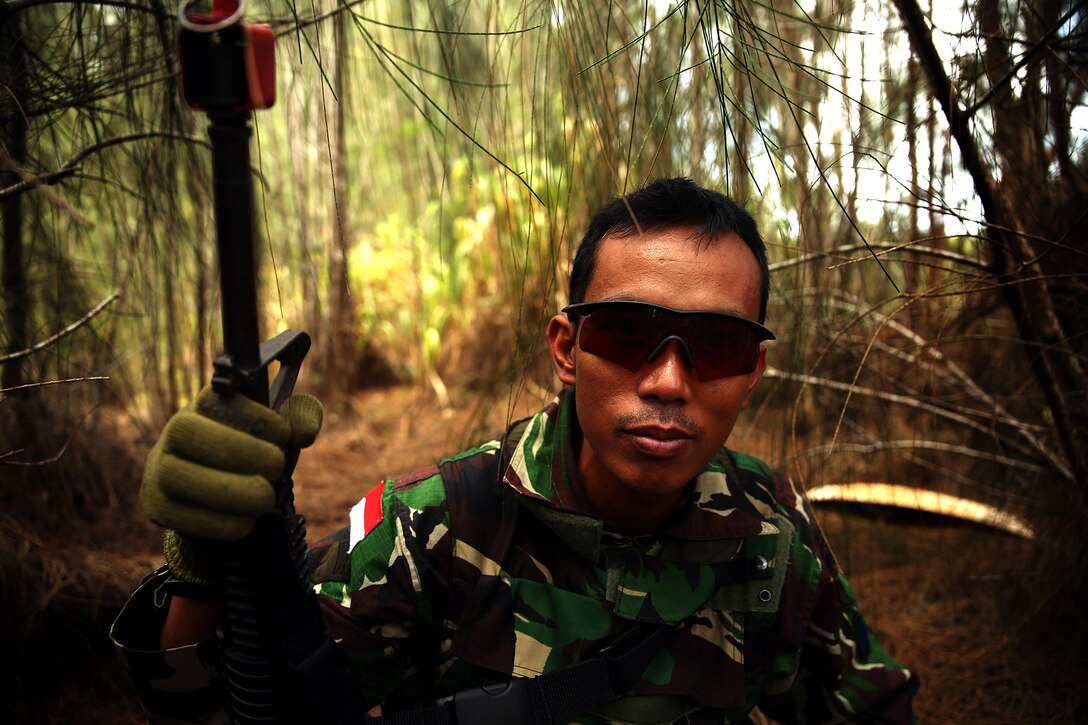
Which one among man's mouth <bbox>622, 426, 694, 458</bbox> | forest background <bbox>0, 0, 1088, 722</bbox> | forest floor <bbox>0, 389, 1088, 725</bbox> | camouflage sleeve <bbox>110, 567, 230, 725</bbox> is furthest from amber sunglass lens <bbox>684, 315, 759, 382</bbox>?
camouflage sleeve <bbox>110, 567, 230, 725</bbox>

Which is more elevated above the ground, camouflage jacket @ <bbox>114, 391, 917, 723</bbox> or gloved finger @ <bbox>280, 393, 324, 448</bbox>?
gloved finger @ <bbox>280, 393, 324, 448</bbox>

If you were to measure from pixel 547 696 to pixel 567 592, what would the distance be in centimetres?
19

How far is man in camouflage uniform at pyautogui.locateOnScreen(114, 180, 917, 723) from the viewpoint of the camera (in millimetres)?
1336

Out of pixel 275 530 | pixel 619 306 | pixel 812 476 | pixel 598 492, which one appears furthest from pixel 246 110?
pixel 812 476

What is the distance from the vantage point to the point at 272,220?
6012 mm

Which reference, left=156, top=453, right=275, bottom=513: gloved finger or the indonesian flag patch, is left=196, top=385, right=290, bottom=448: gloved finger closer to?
left=156, top=453, right=275, bottom=513: gloved finger

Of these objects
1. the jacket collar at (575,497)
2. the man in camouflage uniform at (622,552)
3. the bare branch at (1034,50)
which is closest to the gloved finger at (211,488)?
the man in camouflage uniform at (622,552)

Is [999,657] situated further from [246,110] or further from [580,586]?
[246,110]

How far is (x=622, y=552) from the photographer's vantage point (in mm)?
1487

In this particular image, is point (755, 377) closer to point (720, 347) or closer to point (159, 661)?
point (720, 347)

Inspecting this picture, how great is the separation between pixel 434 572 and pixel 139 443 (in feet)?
5.88

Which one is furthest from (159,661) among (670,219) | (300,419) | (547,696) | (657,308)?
(670,219)

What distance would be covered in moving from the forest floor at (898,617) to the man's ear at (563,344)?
0.15 m

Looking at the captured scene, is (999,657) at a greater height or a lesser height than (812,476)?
lesser
